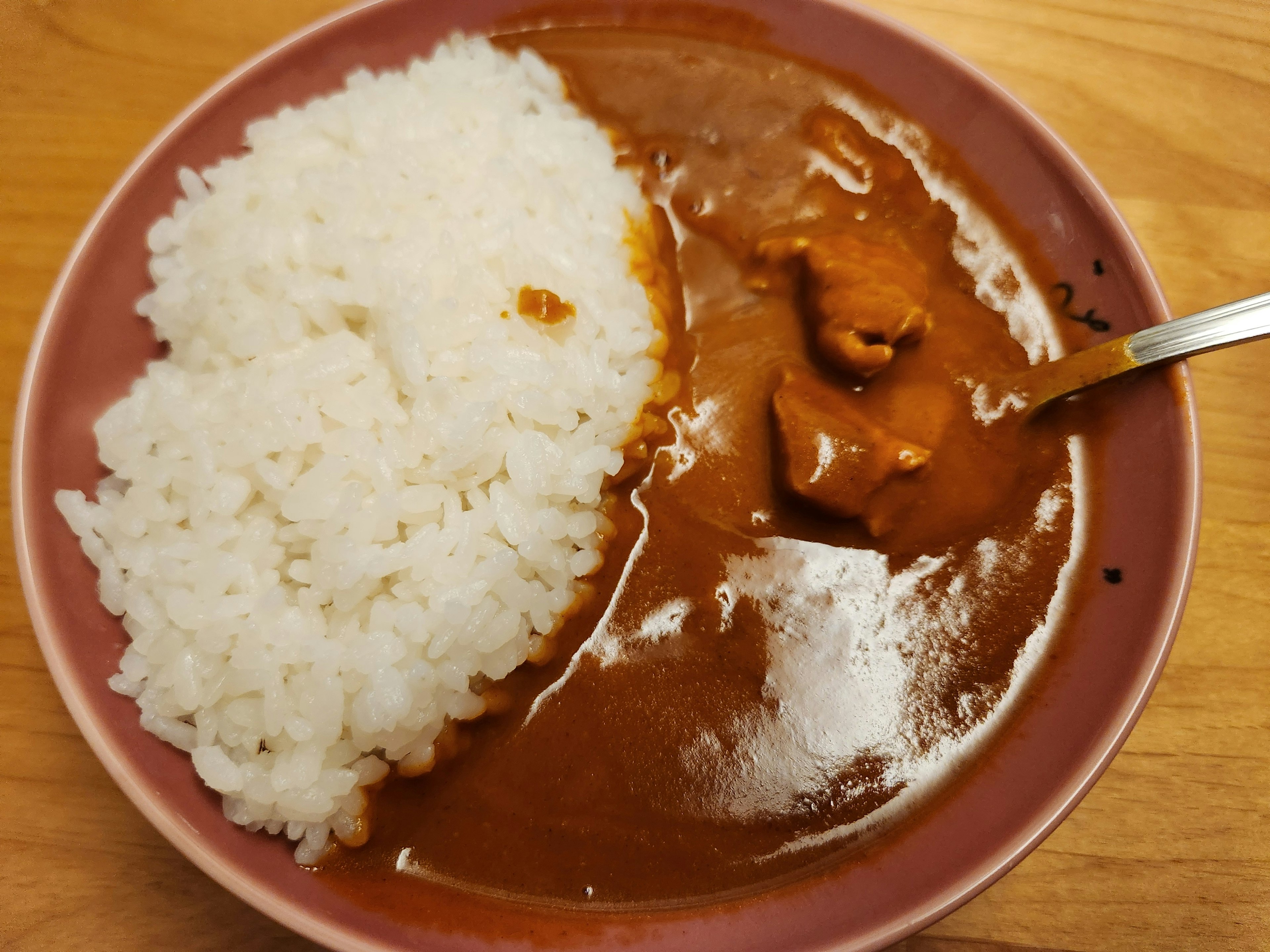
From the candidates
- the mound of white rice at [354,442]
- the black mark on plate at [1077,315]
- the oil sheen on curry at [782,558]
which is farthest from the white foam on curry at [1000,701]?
the mound of white rice at [354,442]

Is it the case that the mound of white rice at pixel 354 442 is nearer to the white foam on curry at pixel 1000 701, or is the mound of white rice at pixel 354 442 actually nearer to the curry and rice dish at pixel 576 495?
the curry and rice dish at pixel 576 495

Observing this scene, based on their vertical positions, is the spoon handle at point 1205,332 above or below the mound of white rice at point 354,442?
above

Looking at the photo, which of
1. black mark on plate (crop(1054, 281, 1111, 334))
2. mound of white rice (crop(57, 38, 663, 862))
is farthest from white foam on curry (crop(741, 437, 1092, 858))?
mound of white rice (crop(57, 38, 663, 862))

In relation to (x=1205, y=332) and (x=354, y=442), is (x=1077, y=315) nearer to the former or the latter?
(x=1205, y=332)

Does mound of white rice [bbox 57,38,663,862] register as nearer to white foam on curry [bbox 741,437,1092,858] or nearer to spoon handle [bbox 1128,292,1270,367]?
white foam on curry [bbox 741,437,1092,858]

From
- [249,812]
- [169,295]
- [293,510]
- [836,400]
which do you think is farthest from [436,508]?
[836,400]

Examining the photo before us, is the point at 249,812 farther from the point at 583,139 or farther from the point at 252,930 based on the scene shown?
the point at 583,139
